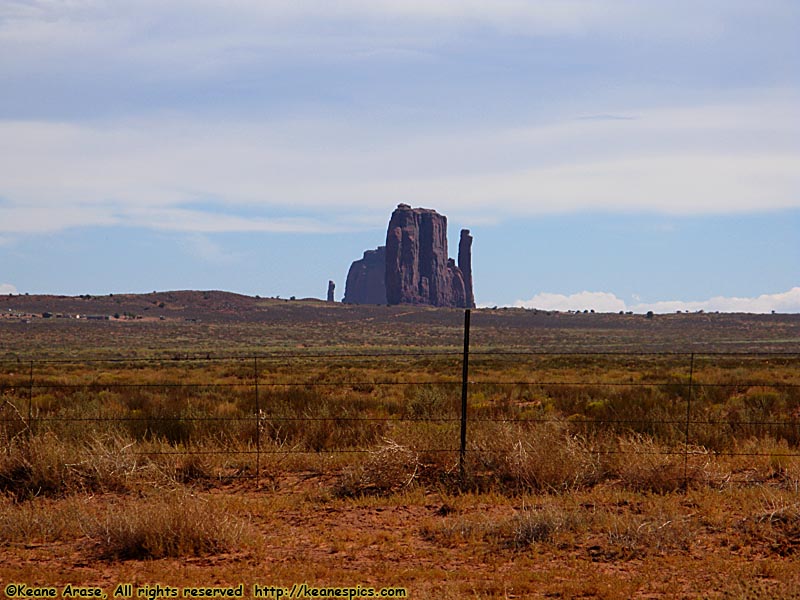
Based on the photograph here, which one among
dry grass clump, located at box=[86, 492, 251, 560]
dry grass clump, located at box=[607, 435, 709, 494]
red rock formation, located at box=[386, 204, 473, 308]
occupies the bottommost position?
dry grass clump, located at box=[86, 492, 251, 560]

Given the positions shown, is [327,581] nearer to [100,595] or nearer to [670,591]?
[100,595]

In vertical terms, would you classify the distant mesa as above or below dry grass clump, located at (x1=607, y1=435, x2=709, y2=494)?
above

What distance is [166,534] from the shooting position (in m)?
8.79

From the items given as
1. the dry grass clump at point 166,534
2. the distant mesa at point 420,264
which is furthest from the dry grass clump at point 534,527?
the distant mesa at point 420,264

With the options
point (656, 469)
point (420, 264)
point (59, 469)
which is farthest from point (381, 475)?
point (420, 264)

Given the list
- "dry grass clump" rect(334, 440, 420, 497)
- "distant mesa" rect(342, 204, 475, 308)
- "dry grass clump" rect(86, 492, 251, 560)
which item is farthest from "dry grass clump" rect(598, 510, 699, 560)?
"distant mesa" rect(342, 204, 475, 308)

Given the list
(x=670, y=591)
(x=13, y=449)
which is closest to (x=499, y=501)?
(x=670, y=591)

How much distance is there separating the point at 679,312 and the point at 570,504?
402 feet

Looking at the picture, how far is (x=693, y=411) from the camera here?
18.8 metres

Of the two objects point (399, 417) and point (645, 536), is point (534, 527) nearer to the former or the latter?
point (645, 536)

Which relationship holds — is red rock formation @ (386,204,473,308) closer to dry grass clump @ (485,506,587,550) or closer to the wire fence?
the wire fence

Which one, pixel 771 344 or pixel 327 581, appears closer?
pixel 327 581

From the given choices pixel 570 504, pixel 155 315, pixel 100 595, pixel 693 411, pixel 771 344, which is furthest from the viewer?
pixel 155 315

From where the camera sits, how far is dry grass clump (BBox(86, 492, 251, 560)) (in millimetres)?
8734
